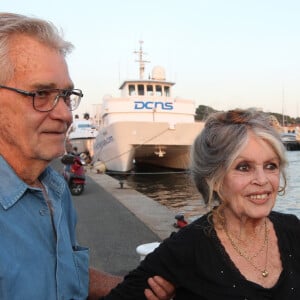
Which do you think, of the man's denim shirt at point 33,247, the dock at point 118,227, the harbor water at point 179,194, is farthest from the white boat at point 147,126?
the man's denim shirt at point 33,247

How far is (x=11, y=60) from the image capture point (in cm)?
161

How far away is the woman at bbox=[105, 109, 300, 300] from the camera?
2.00 meters

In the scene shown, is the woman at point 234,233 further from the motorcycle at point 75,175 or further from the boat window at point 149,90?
the boat window at point 149,90

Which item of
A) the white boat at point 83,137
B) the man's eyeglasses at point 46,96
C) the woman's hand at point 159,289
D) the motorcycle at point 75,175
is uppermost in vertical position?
the man's eyeglasses at point 46,96

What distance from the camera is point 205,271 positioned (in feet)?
6.57

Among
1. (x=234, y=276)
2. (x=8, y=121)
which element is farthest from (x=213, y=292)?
Answer: (x=8, y=121)

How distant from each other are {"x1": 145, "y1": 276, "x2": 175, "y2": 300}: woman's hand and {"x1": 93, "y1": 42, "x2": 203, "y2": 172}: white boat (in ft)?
65.3

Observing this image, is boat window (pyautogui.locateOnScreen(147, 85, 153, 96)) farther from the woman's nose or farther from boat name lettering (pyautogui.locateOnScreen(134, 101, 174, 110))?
the woman's nose

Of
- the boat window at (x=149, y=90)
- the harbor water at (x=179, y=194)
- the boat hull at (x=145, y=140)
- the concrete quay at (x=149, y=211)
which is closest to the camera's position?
the concrete quay at (x=149, y=211)

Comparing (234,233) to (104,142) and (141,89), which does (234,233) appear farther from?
(141,89)

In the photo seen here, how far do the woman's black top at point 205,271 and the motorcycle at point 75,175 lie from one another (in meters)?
10.5

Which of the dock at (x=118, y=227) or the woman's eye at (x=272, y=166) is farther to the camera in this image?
the dock at (x=118, y=227)

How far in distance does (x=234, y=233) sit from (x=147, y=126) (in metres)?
20.1

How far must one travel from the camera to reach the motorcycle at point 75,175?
12.5 m
